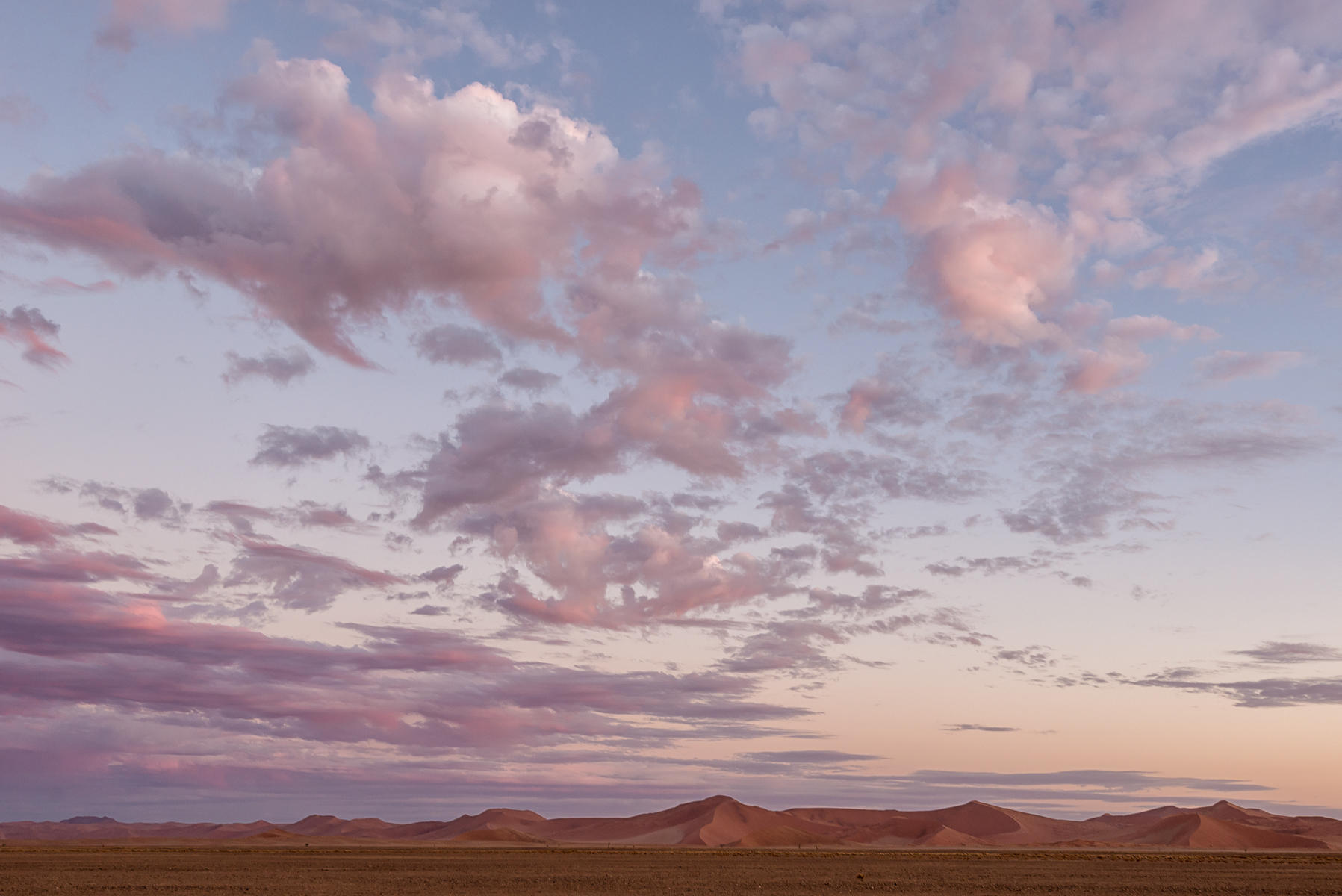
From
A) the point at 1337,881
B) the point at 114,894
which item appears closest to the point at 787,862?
the point at 1337,881

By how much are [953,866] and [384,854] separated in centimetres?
4579

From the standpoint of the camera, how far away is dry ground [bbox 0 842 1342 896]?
52000 mm

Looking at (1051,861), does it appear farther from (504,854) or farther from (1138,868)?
(504,854)

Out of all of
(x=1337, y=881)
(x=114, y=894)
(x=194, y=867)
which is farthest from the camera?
(x=194, y=867)

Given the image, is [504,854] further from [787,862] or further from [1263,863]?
[1263,863]

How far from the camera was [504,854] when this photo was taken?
9588 centimetres

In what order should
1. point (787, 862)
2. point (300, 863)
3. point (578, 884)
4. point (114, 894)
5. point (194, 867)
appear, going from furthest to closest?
1. point (787, 862)
2. point (300, 863)
3. point (194, 867)
4. point (578, 884)
5. point (114, 894)

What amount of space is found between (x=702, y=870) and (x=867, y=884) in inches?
655

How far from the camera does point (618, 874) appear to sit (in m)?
64.1

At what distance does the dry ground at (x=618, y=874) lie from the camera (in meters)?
52.0

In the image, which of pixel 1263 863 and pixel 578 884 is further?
pixel 1263 863

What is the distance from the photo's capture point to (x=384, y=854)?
9262cm

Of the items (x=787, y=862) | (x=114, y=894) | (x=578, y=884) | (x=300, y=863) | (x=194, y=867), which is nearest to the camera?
(x=114, y=894)

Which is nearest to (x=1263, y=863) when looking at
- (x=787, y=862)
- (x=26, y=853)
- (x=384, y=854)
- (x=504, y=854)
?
(x=787, y=862)
